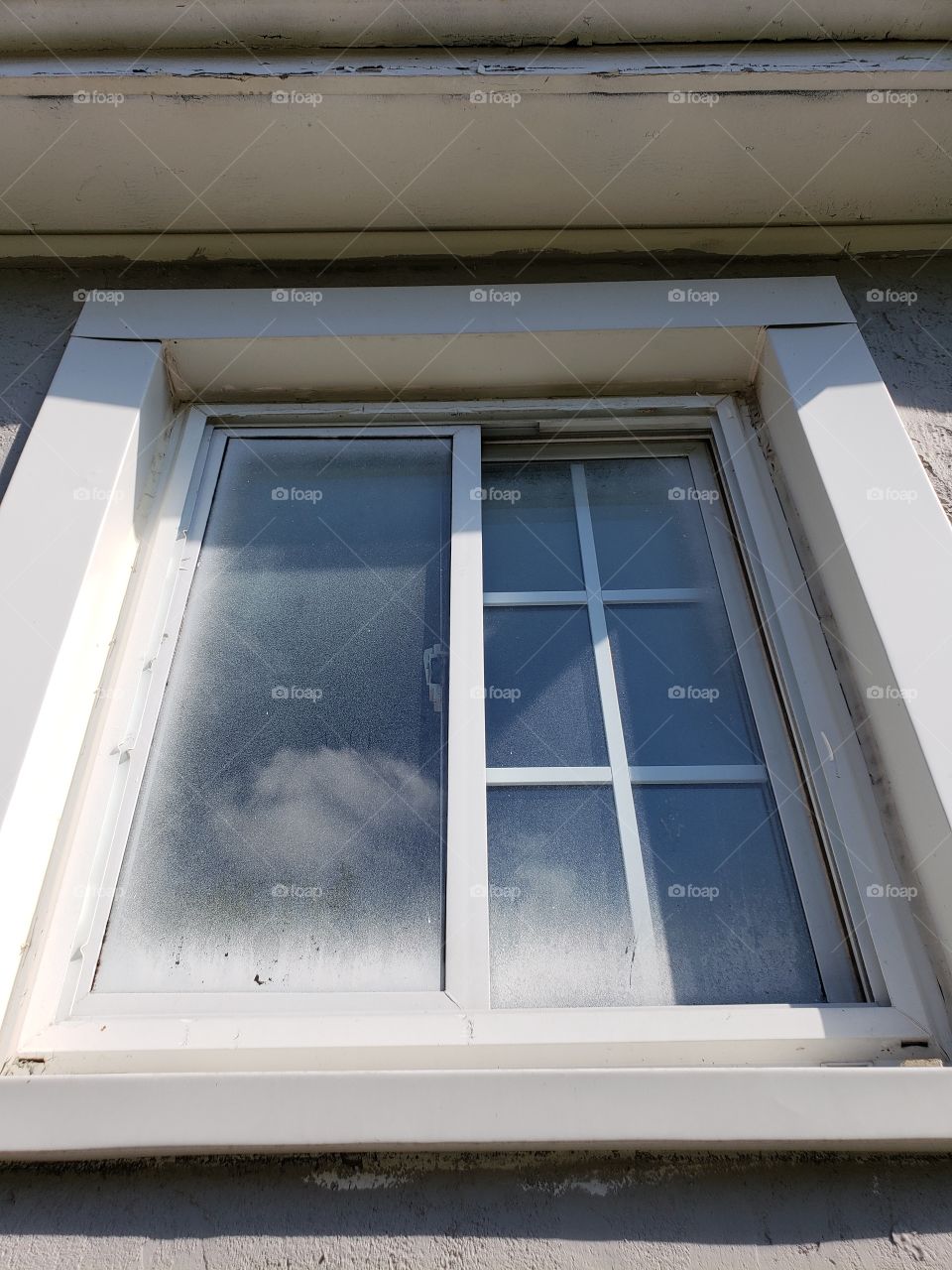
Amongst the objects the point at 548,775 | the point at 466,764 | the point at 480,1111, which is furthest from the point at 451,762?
the point at 480,1111

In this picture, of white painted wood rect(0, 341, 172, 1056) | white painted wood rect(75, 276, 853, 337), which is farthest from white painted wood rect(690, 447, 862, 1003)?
white painted wood rect(0, 341, 172, 1056)

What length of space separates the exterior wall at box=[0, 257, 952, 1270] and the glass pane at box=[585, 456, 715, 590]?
1.06 meters

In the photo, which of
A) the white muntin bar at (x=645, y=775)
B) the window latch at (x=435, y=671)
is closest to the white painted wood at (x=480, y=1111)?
the white muntin bar at (x=645, y=775)

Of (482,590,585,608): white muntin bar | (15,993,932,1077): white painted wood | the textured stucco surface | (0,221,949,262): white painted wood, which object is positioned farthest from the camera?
(0,221,949,262): white painted wood

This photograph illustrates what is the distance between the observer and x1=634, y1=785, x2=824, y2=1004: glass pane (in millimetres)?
1253

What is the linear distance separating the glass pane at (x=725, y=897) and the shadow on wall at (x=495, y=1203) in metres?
0.26

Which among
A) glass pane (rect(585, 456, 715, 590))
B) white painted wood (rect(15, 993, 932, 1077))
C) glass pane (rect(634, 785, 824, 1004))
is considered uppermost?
glass pane (rect(585, 456, 715, 590))

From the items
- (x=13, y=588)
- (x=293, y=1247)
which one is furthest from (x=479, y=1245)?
(x=13, y=588)

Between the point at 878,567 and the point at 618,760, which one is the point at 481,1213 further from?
the point at 878,567

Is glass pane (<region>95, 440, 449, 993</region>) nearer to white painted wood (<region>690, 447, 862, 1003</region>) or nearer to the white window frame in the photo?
the white window frame

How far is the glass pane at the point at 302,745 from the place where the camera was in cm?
129

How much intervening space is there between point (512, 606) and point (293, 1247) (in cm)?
112

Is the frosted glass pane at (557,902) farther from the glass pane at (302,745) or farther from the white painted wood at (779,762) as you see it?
the white painted wood at (779,762)

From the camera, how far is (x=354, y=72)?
1688mm
